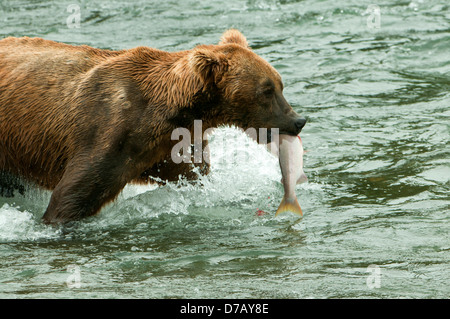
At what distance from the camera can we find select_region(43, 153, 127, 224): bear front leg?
5.48 meters

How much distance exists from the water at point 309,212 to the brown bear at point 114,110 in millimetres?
367

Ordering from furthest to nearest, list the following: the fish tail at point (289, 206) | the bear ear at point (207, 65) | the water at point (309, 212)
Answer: the fish tail at point (289, 206) → the bear ear at point (207, 65) → the water at point (309, 212)

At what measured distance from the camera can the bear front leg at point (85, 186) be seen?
5.48 m

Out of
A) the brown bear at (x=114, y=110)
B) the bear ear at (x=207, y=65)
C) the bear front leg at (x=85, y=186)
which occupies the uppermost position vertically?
the bear ear at (x=207, y=65)

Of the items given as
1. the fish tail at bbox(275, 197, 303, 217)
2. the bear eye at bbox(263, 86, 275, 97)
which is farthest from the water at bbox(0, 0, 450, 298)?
the bear eye at bbox(263, 86, 275, 97)

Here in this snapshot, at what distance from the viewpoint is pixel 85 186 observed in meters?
5.50

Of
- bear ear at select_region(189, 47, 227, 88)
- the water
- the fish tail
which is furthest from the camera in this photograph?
the fish tail

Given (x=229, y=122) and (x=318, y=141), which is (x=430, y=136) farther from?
(x=229, y=122)

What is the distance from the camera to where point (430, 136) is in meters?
7.88

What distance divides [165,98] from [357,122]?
360 cm

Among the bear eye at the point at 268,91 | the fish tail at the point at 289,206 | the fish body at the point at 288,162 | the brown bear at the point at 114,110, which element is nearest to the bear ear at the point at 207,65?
the brown bear at the point at 114,110

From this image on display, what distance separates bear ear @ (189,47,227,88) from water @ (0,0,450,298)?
3.52 ft

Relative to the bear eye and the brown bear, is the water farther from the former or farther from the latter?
the bear eye

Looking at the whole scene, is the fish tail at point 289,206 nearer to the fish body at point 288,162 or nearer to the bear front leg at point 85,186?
the fish body at point 288,162
